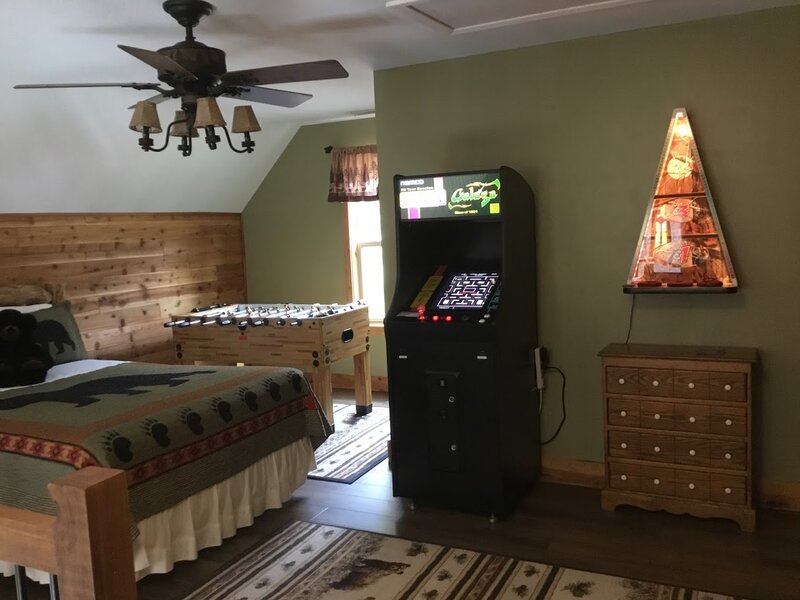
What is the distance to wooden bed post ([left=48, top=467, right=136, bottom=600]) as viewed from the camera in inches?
33.3

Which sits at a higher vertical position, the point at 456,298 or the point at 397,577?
the point at 456,298

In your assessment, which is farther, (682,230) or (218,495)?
(682,230)

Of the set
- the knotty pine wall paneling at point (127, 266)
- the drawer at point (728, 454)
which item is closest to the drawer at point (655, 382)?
the drawer at point (728, 454)

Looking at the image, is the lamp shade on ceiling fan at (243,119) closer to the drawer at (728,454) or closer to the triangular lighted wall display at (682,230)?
the triangular lighted wall display at (682,230)

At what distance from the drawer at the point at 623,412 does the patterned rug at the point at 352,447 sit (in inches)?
60.2

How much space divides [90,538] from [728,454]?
3000 mm

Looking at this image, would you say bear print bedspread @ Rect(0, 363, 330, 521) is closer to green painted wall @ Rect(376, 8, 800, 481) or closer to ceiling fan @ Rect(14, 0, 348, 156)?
ceiling fan @ Rect(14, 0, 348, 156)

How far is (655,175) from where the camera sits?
3510 mm

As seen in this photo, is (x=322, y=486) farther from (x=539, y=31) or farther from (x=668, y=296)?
(x=539, y=31)

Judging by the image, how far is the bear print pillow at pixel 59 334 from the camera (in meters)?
4.10

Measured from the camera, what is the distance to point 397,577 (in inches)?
114

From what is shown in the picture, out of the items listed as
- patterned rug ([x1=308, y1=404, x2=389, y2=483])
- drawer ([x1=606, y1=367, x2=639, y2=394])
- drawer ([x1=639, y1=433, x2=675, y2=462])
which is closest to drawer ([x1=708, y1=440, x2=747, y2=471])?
drawer ([x1=639, y1=433, x2=675, y2=462])

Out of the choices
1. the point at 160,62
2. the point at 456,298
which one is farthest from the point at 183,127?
the point at 456,298

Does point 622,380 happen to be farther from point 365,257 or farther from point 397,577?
point 365,257
